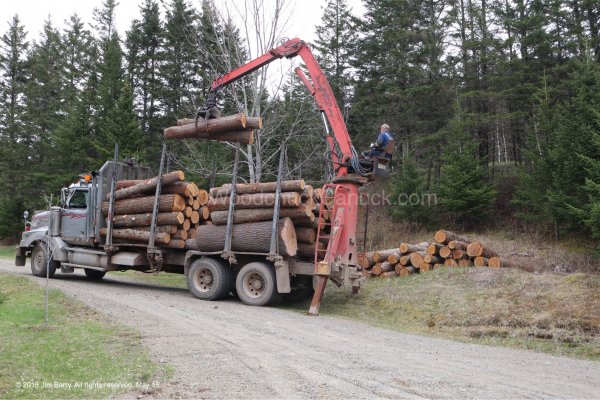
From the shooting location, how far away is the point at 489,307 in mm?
9867

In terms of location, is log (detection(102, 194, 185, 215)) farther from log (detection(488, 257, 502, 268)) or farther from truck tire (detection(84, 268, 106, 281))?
A: log (detection(488, 257, 502, 268))

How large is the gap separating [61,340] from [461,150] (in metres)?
19.5

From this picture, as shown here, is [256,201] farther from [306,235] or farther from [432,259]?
[432,259]

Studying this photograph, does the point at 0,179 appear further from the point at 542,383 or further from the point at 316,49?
the point at 542,383

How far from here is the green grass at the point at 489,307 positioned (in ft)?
27.1

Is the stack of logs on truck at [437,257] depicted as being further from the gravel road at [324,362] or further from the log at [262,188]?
the gravel road at [324,362]

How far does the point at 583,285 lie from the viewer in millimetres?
10086

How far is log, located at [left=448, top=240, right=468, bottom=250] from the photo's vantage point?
550 inches

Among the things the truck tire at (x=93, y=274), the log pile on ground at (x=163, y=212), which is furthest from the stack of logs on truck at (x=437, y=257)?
the truck tire at (x=93, y=274)

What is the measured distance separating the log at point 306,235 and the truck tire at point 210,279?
6.46 ft

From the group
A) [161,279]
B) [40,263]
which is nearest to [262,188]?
[161,279]

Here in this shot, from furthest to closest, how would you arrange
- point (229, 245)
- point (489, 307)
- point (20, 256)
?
point (20, 256) < point (229, 245) < point (489, 307)

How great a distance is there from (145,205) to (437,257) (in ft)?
28.9

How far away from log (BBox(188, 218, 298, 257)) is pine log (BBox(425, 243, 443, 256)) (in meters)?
5.08
